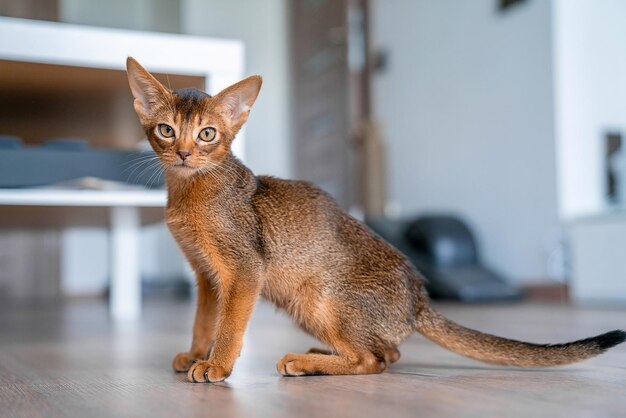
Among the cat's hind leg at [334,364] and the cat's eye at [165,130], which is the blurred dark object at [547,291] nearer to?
the cat's hind leg at [334,364]

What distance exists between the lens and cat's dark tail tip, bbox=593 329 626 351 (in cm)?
107

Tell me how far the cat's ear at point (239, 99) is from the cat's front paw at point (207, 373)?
0.44m

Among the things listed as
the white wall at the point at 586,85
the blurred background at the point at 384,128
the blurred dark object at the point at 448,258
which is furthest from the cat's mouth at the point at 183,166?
the white wall at the point at 586,85

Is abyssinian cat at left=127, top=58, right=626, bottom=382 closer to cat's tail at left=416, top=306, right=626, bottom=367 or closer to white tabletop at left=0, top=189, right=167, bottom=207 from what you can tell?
cat's tail at left=416, top=306, right=626, bottom=367

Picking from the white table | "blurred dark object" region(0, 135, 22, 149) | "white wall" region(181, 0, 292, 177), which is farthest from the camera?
"white wall" region(181, 0, 292, 177)

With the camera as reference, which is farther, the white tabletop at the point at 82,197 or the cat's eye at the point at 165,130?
the white tabletop at the point at 82,197

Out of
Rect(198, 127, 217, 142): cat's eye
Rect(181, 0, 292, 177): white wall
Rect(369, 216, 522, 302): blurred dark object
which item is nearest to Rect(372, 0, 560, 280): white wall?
Rect(369, 216, 522, 302): blurred dark object

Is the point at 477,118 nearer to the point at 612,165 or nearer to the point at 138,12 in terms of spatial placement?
the point at 612,165

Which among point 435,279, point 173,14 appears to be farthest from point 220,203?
point 173,14

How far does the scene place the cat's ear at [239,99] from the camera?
1.30m

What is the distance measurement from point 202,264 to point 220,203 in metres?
0.12

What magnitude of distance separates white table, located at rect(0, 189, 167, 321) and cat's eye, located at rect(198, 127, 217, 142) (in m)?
0.92

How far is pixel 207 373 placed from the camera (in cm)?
114

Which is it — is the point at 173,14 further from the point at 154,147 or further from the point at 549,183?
the point at 154,147
